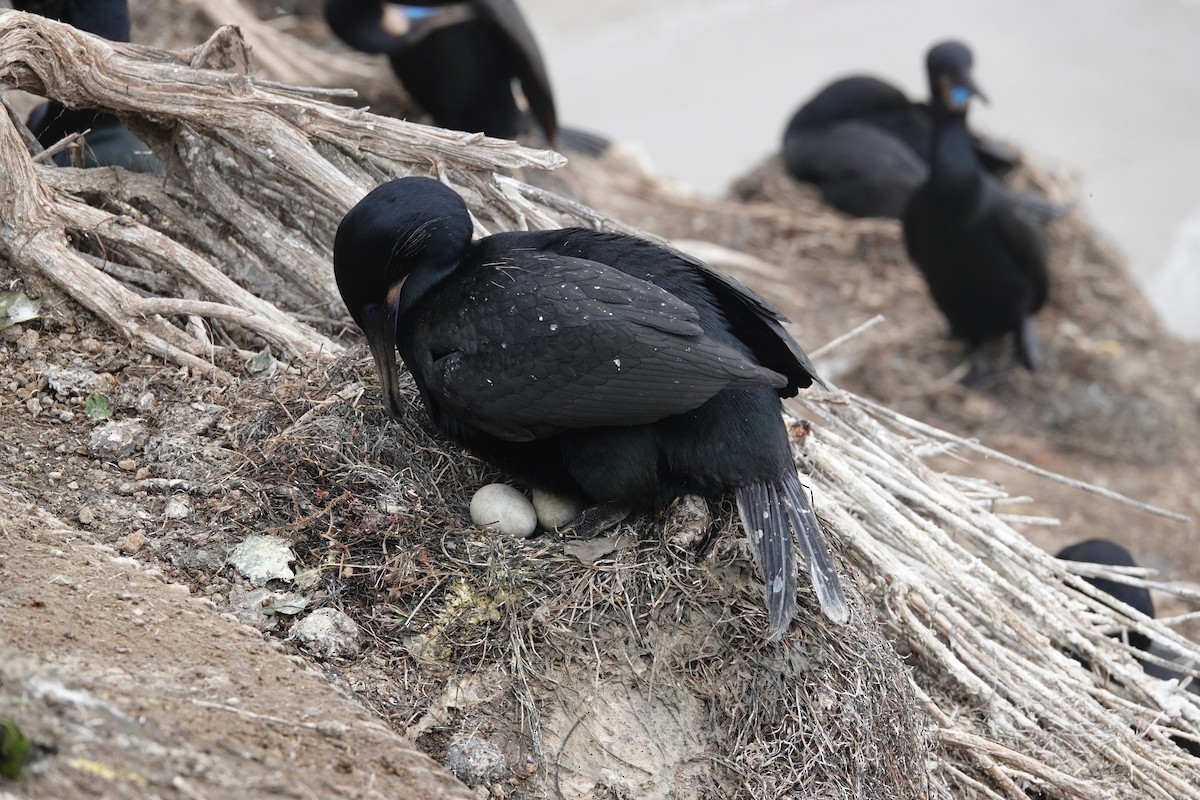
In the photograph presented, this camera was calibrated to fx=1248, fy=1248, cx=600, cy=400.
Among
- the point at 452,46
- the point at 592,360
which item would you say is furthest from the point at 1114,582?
the point at 452,46

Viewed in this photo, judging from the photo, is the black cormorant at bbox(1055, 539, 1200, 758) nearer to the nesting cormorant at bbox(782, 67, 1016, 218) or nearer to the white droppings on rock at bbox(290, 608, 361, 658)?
the white droppings on rock at bbox(290, 608, 361, 658)

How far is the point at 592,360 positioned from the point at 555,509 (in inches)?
19.2

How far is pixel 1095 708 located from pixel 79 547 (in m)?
2.67

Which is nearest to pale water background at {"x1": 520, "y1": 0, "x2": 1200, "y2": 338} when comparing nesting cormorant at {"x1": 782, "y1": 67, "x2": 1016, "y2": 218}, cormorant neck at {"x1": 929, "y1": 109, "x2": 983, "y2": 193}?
nesting cormorant at {"x1": 782, "y1": 67, "x2": 1016, "y2": 218}

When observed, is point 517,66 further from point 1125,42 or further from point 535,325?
point 1125,42

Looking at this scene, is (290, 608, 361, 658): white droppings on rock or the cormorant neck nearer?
(290, 608, 361, 658): white droppings on rock

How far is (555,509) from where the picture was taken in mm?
3271

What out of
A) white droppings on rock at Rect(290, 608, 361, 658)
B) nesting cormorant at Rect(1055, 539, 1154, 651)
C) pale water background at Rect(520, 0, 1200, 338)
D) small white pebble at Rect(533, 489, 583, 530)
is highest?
small white pebble at Rect(533, 489, 583, 530)

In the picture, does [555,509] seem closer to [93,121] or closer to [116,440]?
[116,440]

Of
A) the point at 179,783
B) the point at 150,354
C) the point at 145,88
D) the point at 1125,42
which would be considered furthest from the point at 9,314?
the point at 1125,42

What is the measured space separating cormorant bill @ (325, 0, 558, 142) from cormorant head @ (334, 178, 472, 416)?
3.38 meters

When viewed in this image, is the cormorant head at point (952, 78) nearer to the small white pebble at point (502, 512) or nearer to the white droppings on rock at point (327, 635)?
the small white pebble at point (502, 512)

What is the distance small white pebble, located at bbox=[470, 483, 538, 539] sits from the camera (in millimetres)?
3133

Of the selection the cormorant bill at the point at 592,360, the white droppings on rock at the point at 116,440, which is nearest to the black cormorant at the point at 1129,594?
the cormorant bill at the point at 592,360
